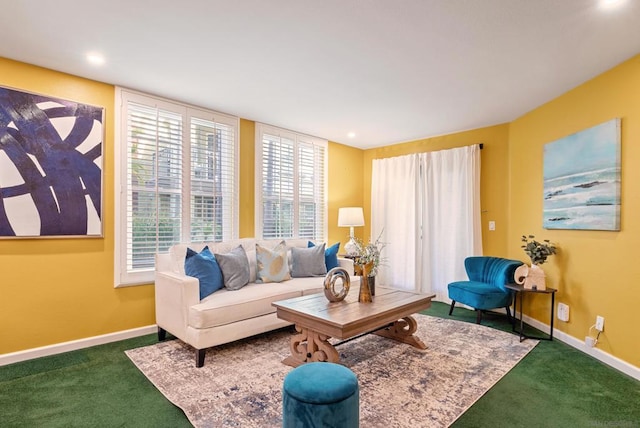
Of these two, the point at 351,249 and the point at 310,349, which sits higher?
the point at 351,249

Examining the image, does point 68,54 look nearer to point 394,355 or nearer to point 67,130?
point 67,130

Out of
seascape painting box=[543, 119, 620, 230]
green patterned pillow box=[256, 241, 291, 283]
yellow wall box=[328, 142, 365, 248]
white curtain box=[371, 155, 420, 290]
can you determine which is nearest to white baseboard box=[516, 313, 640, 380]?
seascape painting box=[543, 119, 620, 230]

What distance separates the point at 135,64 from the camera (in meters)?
2.82

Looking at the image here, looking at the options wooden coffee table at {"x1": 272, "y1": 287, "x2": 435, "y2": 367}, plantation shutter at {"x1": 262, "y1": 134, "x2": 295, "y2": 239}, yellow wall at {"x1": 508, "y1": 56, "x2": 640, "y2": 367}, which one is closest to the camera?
wooden coffee table at {"x1": 272, "y1": 287, "x2": 435, "y2": 367}

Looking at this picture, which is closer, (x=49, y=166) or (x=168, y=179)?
(x=49, y=166)

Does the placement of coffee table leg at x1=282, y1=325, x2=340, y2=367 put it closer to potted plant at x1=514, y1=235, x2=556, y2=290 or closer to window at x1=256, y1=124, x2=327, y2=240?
window at x1=256, y1=124, x2=327, y2=240

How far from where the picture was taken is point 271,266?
3.67 meters

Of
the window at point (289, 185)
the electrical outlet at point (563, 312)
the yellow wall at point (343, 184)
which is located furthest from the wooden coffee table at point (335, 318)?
the yellow wall at point (343, 184)

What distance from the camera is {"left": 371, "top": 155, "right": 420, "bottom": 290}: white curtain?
5199 millimetres

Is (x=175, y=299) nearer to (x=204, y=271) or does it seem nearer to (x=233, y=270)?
(x=204, y=271)

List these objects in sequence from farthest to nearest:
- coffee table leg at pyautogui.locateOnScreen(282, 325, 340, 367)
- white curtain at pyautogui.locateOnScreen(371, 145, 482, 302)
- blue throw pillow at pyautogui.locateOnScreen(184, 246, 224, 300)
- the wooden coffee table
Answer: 1. white curtain at pyautogui.locateOnScreen(371, 145, 482, 302)
2. blue throw pillow at pyautogui.locateOnScreen(184, 246, 224, 300)
3. coffee table leg at pyautogui.locateOnScreen(282, 325, 340, 367)
4. the wooden coffee table

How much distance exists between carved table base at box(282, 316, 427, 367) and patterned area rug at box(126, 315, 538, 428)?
80mm

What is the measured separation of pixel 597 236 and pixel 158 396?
3.80m

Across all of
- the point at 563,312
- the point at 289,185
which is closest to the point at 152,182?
the point at 289,185
